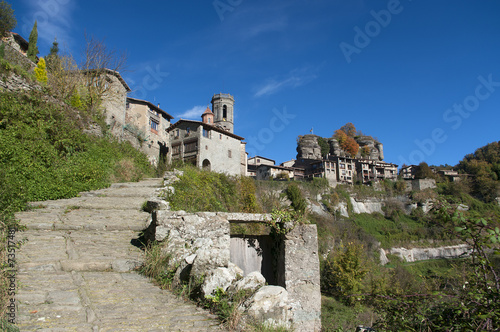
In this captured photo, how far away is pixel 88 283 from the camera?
4.47m

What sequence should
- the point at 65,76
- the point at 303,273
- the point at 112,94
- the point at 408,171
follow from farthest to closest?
the point at 408,171
the point at 112,94
the point at 65,76
the point at 303,273

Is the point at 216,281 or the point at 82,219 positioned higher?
the point at 82,219

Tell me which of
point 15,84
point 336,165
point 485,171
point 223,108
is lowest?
point 15,84

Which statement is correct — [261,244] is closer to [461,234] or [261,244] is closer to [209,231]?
[209,231]

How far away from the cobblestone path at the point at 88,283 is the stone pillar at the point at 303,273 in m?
3.64

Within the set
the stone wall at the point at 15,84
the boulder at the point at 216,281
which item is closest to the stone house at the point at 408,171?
the stone wall at the point at 15,84

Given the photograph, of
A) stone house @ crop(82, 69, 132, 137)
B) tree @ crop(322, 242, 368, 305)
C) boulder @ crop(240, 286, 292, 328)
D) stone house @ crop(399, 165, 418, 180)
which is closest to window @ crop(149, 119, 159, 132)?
stone house @ crop(82, 69, 132, 137)

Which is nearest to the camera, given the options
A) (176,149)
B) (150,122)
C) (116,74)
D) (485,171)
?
(116,74)

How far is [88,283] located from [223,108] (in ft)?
234

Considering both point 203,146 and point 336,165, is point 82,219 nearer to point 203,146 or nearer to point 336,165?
point 203,146

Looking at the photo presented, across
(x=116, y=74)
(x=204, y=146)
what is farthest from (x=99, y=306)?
(x=204, y=146)

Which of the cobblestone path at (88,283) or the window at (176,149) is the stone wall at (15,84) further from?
the window at (176,149)

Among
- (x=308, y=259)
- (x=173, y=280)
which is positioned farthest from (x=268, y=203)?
(x=173, y=280)

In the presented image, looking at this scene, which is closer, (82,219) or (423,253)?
(82,219)
